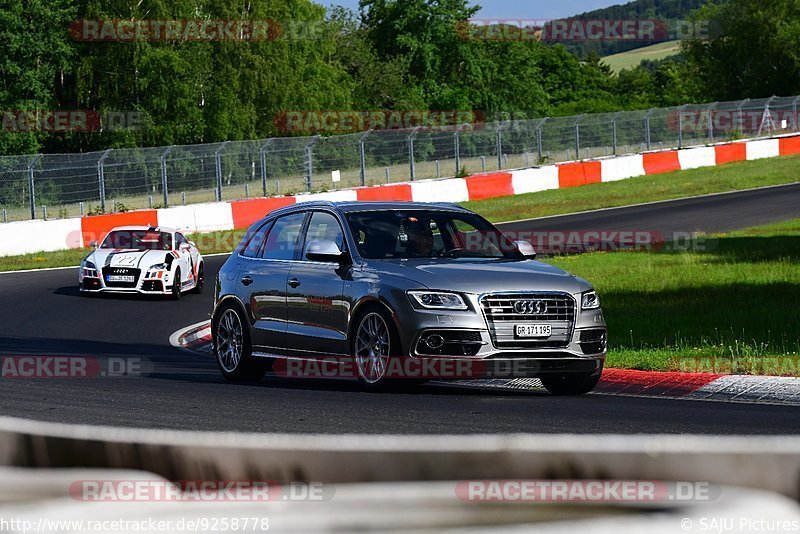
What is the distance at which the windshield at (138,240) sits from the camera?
941 inches

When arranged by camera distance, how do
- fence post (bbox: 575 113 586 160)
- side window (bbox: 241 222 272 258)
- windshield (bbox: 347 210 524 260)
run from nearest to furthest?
windshield (bbox: 347 210 524 260)
side window (bbox: 241 222 272 258)
fence post (bbox: 575 113 586 160)

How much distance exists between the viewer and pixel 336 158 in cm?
4150

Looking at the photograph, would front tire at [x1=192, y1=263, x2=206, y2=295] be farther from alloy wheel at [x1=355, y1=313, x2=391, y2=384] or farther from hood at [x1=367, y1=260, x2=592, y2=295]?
alloy wheel at [x1=355, y1=313, x2=391, y2=384]

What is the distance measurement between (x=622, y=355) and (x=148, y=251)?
12004mm

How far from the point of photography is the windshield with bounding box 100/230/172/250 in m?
23.9

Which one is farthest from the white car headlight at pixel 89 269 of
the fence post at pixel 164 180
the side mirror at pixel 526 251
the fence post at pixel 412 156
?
the fence post at pixel 412 156

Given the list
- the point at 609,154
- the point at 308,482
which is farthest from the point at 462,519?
the point at 609,154

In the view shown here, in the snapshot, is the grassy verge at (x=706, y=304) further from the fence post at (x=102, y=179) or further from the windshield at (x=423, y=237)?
the fence post at (x=102, y=179)

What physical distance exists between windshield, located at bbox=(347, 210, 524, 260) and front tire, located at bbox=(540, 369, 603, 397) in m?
1.13

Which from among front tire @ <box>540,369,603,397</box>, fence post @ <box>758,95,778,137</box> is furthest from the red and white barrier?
front tire @ <box>540,369,603,397</box>

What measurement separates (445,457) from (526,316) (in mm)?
6882

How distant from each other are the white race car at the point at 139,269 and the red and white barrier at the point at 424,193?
3626 mm

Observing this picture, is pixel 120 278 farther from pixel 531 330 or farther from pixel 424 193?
pixel 424 193

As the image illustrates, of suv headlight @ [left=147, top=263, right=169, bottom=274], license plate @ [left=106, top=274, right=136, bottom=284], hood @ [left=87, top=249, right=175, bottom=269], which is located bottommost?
license plate @ [left=106, top=274, right=136, bottom=284]
